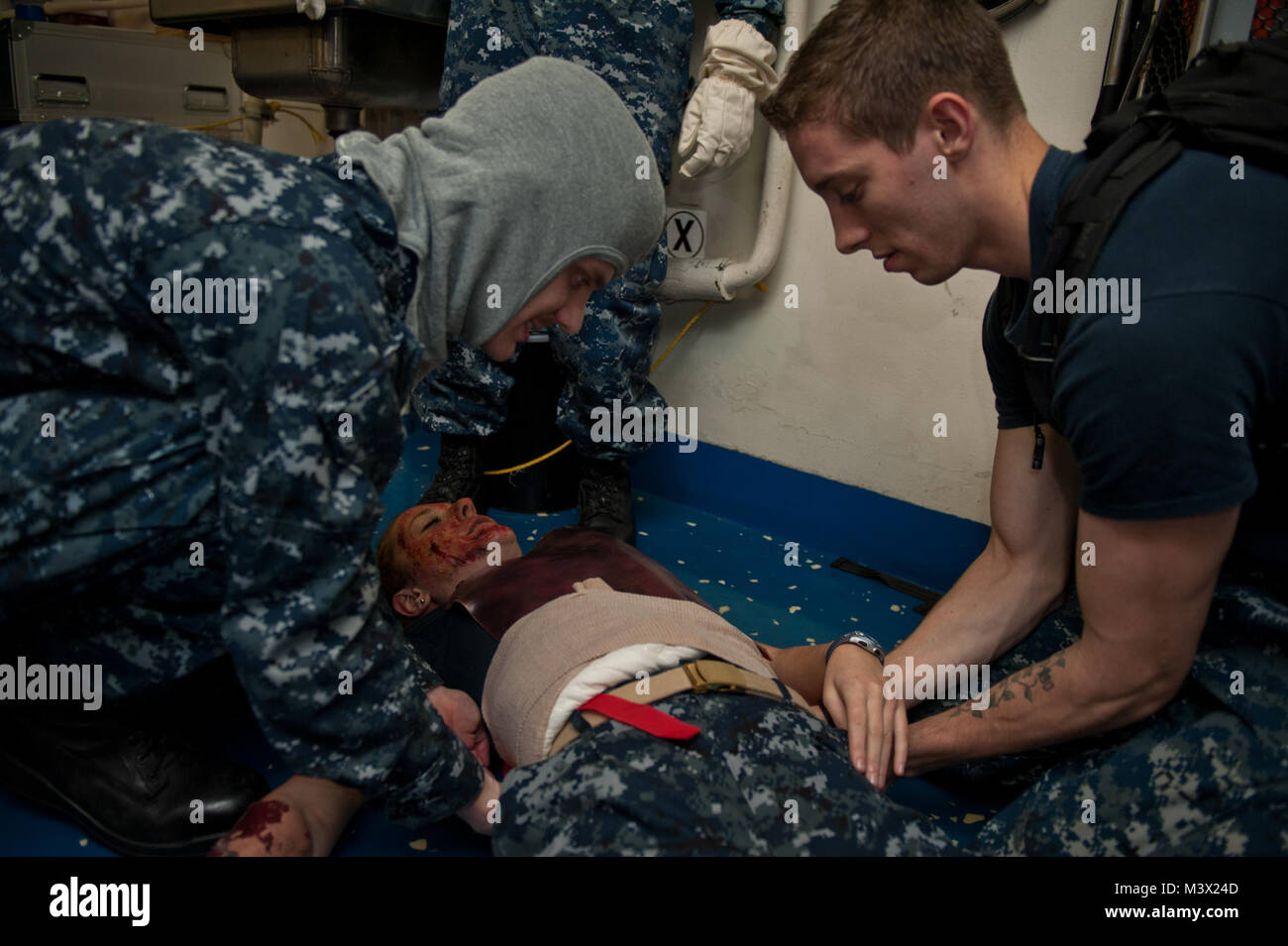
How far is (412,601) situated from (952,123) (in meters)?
1.12

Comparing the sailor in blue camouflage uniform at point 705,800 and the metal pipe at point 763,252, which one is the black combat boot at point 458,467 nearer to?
the metal pipe at point 763,252

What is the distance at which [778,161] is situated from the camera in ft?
6.84

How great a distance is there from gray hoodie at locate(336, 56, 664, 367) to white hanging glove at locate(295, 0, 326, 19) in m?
1.25

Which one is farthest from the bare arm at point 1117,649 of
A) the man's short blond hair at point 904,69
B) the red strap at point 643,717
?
the man's short blond hair at point 904,69

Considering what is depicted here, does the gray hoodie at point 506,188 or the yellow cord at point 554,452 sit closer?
the gray hoodie at point 506,188

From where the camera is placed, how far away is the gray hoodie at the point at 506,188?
1.01 metres

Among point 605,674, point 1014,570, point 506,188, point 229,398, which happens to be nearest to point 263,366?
point 229,398
